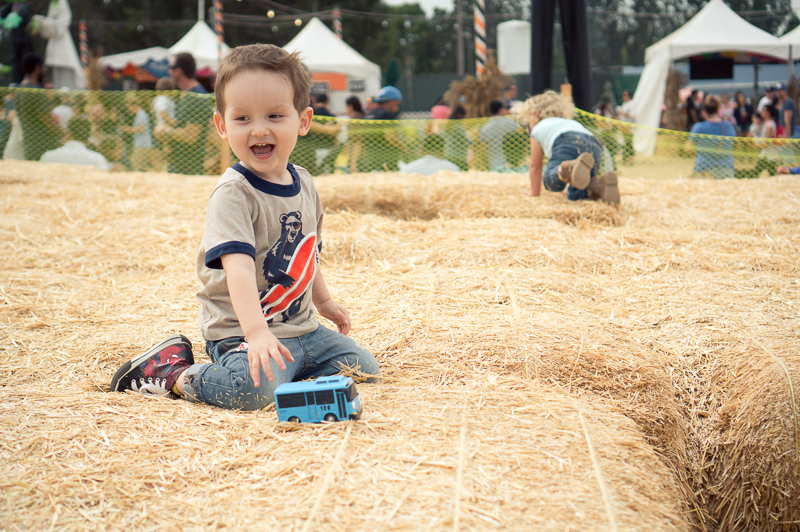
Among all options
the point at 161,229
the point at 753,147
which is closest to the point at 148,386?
the point at 161,229

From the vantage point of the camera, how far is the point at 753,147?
7.65 meters

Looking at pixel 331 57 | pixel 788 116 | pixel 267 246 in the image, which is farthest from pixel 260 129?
pixel 331 57

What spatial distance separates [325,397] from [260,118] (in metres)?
0.94

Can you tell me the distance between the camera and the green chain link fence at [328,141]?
25.2ft

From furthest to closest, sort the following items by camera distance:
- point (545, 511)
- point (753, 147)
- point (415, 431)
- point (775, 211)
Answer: point (753, 147) → point (775, 211) → point (415, 431) → point (545, 511)

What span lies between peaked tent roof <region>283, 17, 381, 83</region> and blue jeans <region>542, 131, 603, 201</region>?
1285 cm

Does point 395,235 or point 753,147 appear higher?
point 753,147

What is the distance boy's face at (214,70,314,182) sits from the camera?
2.09 metres

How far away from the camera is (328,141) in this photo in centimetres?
775

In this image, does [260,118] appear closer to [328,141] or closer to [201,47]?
[328,141]

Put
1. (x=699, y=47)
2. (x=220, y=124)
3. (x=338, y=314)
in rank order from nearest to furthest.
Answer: (x=220, y=124) → (x=338, y=314) → (x=699, y=47)

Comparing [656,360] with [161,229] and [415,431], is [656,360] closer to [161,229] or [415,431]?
[415,431]

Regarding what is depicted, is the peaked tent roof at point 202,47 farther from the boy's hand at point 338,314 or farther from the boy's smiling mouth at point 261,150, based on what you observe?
the boy's smiling mouth at point 261,150

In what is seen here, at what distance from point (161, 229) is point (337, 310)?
2.98 m
